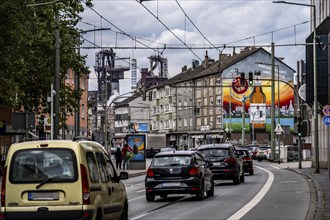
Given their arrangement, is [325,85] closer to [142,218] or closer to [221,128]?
[142,218]

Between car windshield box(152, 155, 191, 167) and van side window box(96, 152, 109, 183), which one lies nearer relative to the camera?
van side window box(96, 152, 109, 183)

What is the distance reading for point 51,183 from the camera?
1250cm

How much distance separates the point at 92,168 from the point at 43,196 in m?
0.96

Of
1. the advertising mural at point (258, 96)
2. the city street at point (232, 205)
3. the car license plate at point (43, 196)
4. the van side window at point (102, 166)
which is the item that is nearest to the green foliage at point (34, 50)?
the city street at point (232, 205)

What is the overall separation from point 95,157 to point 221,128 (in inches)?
3982

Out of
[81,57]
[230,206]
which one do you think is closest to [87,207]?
[230,206]

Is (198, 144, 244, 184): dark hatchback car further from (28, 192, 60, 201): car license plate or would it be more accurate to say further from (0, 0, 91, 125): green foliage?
(28, 192, 60, 201): car license plate

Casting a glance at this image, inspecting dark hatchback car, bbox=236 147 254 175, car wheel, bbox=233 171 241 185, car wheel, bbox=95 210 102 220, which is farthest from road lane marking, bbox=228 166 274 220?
dark hatchback car, bbox=236 147 254 175

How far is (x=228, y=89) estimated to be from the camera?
114m

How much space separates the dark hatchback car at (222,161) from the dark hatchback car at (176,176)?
767cm

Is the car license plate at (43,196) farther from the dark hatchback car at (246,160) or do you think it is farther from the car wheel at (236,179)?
the dark hatchback car at (246,160)

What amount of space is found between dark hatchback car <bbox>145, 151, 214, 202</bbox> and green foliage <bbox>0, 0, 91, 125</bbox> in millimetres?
6930

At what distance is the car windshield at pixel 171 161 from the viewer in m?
23.6

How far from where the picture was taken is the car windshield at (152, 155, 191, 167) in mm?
23608
